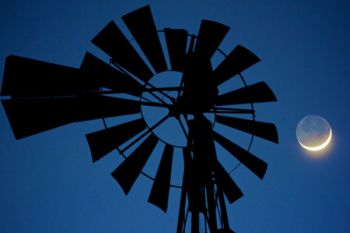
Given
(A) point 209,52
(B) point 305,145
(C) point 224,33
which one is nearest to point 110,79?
(A) point 209,52

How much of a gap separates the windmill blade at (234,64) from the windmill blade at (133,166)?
1.59m

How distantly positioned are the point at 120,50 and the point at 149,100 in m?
0.90

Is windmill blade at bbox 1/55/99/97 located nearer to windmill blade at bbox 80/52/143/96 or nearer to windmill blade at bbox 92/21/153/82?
windmill blade at bbox 80/52/143/96

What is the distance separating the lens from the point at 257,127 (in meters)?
4.99

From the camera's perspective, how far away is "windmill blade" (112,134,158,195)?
4547mm

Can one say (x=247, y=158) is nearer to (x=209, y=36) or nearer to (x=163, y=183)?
(x=163, y=183)

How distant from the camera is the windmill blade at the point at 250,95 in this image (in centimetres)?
471

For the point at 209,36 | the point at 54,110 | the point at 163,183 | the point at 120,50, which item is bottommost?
the point at 163,183

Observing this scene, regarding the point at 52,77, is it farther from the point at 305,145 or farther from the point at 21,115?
the point at 305,145

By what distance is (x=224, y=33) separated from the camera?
14.7 ft

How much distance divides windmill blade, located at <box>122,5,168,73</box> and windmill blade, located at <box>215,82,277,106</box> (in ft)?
3.83

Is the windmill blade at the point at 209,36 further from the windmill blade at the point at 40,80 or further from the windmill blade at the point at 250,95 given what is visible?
the windmill blade at the point at 40,80

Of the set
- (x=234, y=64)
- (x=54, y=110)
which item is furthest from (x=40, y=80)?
(x=234, y=64)

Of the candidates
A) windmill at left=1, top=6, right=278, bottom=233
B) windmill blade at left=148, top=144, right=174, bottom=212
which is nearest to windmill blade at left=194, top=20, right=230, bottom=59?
windmill at left=1, top=6, right=278, bottom=233
